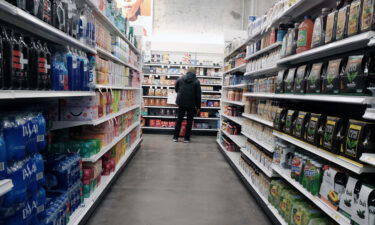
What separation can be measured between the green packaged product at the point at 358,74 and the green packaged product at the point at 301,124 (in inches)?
22.4

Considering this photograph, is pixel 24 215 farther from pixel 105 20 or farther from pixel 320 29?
pixel 105 20

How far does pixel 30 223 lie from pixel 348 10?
2.39 m

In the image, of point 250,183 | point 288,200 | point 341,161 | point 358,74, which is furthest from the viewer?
point 250,183

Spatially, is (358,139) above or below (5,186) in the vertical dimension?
above

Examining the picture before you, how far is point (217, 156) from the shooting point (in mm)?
5621

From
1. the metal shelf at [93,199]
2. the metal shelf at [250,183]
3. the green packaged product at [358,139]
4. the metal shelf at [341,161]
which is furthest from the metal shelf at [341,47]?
the metal shelf at [93,199]

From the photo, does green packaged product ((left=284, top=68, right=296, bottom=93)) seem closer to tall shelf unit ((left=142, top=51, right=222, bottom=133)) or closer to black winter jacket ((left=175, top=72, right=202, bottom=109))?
black winter jacket ((left=175, top=72, right=202, bottom=109))

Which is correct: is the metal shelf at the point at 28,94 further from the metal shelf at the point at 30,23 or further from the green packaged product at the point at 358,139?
the green packaged product at the point at 358,139

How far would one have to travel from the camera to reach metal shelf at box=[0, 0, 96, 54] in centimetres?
130

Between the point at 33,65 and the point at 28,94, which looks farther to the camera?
the point at 33,65

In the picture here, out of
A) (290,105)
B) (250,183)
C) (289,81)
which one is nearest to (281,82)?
(289,81)

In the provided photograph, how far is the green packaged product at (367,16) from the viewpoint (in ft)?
4.79

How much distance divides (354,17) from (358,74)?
37cm

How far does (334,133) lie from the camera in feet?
5.82
